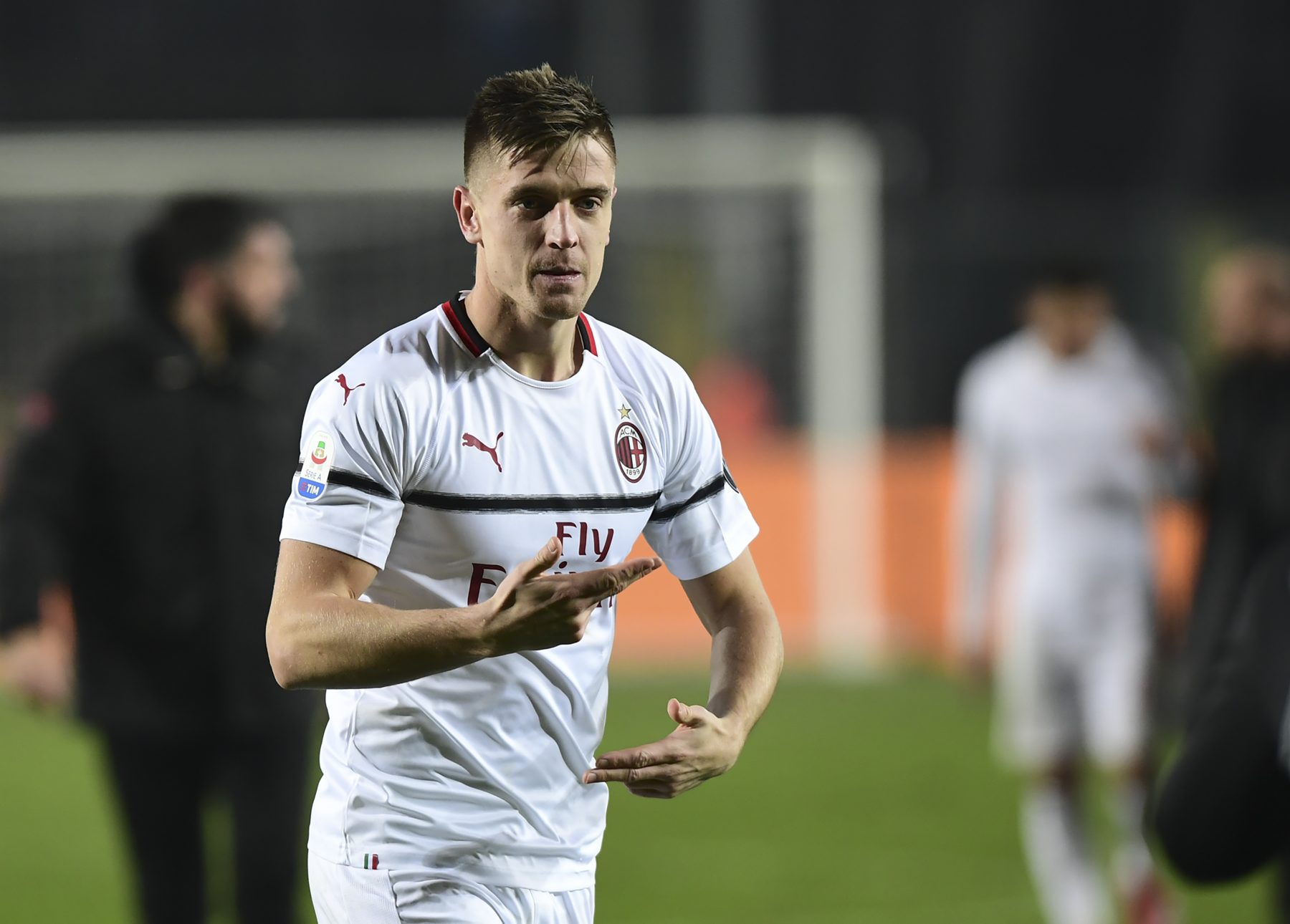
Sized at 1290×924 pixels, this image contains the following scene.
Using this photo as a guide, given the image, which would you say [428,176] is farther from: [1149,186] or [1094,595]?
[1149,186]

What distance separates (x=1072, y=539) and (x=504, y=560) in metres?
4.90

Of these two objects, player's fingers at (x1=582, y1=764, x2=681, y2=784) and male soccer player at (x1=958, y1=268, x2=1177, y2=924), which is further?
male soccer player at (x1=958, y1=268, x2=1177, y2=924)

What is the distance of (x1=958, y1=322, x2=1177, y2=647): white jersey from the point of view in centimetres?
689

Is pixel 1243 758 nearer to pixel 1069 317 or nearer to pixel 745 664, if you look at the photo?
pixel 745 664

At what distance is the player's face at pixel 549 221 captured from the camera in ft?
7.23

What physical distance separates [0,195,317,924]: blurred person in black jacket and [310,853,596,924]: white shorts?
6.20ft

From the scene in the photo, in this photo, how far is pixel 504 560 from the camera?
7.73 feet

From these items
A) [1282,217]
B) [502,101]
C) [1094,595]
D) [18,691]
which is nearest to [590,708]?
[502,101]

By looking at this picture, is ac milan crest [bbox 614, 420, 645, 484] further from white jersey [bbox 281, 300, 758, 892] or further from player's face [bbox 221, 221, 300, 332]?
player's face [bbox 221, 221, 300, 332]

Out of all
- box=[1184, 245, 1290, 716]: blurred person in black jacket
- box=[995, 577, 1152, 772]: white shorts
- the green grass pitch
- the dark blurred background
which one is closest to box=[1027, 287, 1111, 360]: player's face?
box=[1184, 245, 1290, 716]: blurred person in black jacket

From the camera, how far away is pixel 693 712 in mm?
2330

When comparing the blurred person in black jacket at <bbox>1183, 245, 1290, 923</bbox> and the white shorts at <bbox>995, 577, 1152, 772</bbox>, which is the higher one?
the blurred person in black jacket at <bbox>1183, 245, 1290, 923</bbox>

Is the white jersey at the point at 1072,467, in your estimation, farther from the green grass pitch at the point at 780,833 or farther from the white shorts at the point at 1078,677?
the green grass pitch at the point at 780,833

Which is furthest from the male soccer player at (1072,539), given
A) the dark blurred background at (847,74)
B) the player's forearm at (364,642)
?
the dark blurred background at (847,74)
